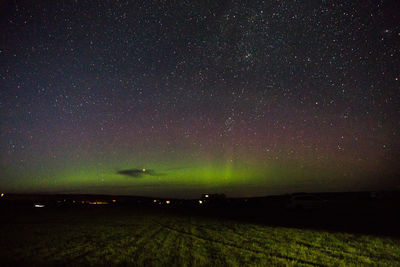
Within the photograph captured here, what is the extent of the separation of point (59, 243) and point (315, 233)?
1099 cm

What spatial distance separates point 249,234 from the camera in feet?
46.3

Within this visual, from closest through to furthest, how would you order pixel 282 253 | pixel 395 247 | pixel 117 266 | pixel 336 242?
pixel 117 266, pixel 282 253, pixel 395 247, pixel 336 242

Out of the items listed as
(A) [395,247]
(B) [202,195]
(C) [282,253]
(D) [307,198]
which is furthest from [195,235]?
(B) [202,195]

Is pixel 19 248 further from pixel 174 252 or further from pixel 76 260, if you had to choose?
pixel 174 252

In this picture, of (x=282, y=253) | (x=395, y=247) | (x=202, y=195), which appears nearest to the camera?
(x=282, y=253)

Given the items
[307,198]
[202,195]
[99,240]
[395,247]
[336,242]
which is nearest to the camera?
[395,247]

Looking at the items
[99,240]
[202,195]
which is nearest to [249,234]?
[99,240]

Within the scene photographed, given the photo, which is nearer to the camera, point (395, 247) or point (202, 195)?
point (395, 247)

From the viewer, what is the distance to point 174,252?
1008cm

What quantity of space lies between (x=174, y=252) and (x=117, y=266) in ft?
7.63

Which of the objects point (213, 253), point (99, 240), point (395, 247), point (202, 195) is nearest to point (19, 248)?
point (99, 240)

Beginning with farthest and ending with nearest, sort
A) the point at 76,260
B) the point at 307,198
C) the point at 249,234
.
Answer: the point at 307,198 → the point at 249,234 → the point at 76,260

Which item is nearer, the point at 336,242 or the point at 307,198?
the point at 336,242

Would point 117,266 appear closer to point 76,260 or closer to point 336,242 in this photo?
point 76,260
